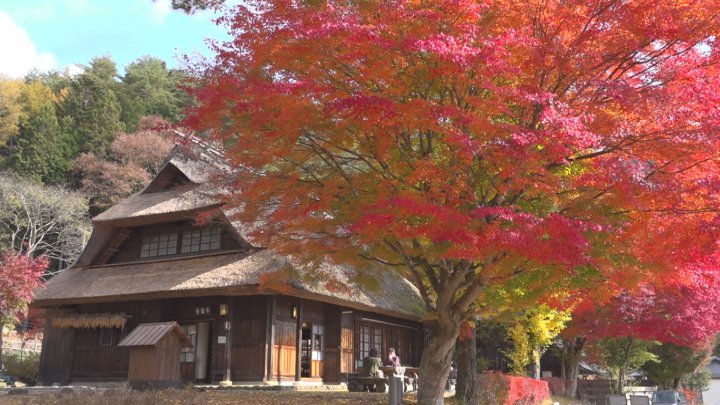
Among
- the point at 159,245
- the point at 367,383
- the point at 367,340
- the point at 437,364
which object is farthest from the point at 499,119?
the point at 159,245

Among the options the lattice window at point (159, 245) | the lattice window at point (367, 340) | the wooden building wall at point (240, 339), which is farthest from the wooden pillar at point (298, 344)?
the lattice window at point (159, 245)

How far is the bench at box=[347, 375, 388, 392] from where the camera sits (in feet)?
51.6

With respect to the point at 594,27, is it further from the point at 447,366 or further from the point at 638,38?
the point at 447,366

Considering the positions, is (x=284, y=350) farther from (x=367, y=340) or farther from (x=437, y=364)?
(x=437, y=364)

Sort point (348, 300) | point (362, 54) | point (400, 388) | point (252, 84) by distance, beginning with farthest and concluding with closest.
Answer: point (348, 300)
point (400, 388)
point (252, 84)
point (362, 54)

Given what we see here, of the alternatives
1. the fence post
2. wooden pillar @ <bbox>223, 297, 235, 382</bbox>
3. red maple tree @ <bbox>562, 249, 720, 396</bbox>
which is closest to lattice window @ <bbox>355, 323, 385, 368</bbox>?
wooden pillar @ <bbox>223, 297, 235, 382</bbox>

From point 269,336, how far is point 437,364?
272 inches

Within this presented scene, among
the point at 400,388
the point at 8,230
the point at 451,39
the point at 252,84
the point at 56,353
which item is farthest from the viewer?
the point at 8,230

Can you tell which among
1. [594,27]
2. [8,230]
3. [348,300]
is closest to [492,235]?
[594,27]

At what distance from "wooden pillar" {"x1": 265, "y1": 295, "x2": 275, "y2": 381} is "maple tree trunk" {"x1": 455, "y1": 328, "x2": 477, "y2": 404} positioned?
5527 mm

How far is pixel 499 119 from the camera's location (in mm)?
10273

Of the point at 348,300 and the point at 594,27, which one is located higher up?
the point at 594,27

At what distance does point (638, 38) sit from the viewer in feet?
27.9

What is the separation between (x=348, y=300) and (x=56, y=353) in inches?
396
